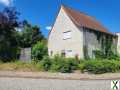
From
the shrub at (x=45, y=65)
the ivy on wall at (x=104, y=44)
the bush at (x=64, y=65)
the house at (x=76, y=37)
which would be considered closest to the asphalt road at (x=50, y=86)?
the bush at (x=64, y=65)

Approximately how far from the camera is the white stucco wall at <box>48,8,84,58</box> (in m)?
36.7

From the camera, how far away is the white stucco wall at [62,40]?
120ft

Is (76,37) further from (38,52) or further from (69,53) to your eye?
(38,52)

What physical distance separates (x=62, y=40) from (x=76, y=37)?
2.93 meters

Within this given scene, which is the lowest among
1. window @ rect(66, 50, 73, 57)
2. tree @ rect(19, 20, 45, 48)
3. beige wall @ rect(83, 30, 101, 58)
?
window @ rect(66, 50, 73, 57)

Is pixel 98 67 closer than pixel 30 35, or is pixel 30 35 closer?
pixel 98 67

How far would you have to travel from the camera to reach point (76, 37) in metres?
36.9

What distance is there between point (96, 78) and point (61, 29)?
17462 mm

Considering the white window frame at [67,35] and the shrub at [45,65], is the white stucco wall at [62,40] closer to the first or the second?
the white window frame at [67,35]

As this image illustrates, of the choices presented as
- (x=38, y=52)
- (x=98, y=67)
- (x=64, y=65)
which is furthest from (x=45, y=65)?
(x=38, y=52)

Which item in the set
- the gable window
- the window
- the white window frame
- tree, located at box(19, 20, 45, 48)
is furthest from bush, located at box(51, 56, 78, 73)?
tree, located at box(19, 20, 45, 48)

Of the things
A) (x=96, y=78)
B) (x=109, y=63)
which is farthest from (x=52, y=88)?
(x=109, y=63)

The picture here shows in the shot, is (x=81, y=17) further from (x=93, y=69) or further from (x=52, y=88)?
(x=52, y=88)

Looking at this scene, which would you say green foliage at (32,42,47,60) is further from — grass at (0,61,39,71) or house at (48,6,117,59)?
grass at (0,61,39,71)
